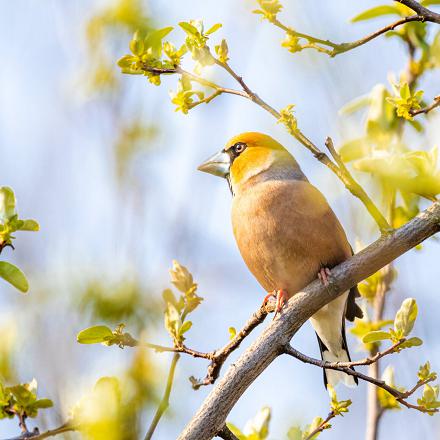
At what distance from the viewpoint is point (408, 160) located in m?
2.73

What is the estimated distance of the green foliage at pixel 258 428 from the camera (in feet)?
9.37

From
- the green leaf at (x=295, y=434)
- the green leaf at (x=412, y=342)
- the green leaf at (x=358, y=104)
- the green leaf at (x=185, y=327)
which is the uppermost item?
the green leaf at (x=358, y=104)

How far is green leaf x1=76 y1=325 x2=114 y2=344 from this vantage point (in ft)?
7.72

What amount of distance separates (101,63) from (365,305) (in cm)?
168

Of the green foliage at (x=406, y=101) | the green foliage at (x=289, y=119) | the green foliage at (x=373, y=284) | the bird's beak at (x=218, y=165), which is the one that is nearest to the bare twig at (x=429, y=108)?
the green foliage at (x=406, y=101)

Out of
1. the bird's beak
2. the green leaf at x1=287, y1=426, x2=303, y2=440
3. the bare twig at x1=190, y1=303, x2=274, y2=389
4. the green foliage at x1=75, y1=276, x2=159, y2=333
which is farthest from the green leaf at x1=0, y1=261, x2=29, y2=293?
the bird's beak

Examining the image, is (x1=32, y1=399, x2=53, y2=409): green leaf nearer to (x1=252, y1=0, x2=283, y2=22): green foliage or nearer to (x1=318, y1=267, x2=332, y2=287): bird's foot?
(x1=318, y1=267, x2=332, y2=287): bird's foot

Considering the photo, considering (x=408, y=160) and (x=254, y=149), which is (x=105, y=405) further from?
(x=254, y=149)

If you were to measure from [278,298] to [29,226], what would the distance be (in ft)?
3.66

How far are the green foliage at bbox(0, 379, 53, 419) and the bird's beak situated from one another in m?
2.03

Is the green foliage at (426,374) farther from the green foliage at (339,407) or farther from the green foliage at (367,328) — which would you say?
the green foliage at (367,328)

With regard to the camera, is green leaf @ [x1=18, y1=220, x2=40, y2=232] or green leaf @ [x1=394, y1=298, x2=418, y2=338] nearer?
green leaf @ [x1=18, y1=220, x2=40, y2=232]

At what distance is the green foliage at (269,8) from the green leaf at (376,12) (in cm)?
96

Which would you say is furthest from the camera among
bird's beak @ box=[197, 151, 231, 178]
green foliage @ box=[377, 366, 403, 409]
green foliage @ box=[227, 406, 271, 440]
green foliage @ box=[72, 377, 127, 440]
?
bird's beak @ box=[197, 151, 231, 178]
